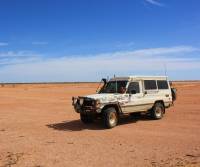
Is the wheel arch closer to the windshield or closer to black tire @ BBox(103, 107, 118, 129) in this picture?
black tire @ BBox(103, 107, 118, 129)

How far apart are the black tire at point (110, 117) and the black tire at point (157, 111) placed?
2666mm

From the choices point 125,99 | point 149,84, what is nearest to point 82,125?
point 125,99

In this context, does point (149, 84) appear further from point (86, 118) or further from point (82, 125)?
point (82, 125)

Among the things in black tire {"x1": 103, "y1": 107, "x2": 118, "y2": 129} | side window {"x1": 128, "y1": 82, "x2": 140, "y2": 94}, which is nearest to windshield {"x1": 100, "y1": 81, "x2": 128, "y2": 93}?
side window {"x1": 128, "y1": 82, "x2": 140, "y2": 94}

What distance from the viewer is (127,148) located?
1166 centimetres

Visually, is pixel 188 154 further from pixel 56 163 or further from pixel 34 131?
pixel 34 131

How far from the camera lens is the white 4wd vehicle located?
16078 millimetres

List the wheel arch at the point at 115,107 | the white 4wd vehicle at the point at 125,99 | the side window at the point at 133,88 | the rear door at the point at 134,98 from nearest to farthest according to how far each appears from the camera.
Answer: the white 4wd vehicle at the point at 125,99, the wheel arch at the point at 115,107, the rear door at the point at 134,98, the side window at the point at 133,88

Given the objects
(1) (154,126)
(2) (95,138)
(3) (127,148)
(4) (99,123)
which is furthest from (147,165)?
(4) (99,123)

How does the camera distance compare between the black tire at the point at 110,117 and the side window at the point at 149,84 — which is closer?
the black tire at the point at 110,117

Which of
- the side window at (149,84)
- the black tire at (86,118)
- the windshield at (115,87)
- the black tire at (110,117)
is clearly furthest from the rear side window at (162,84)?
the black tire at (86,118)

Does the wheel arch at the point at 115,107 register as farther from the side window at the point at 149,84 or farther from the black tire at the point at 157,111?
the black tire at the point at 157,111

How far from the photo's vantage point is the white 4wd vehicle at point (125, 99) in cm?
1608

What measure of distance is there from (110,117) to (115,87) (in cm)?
184
